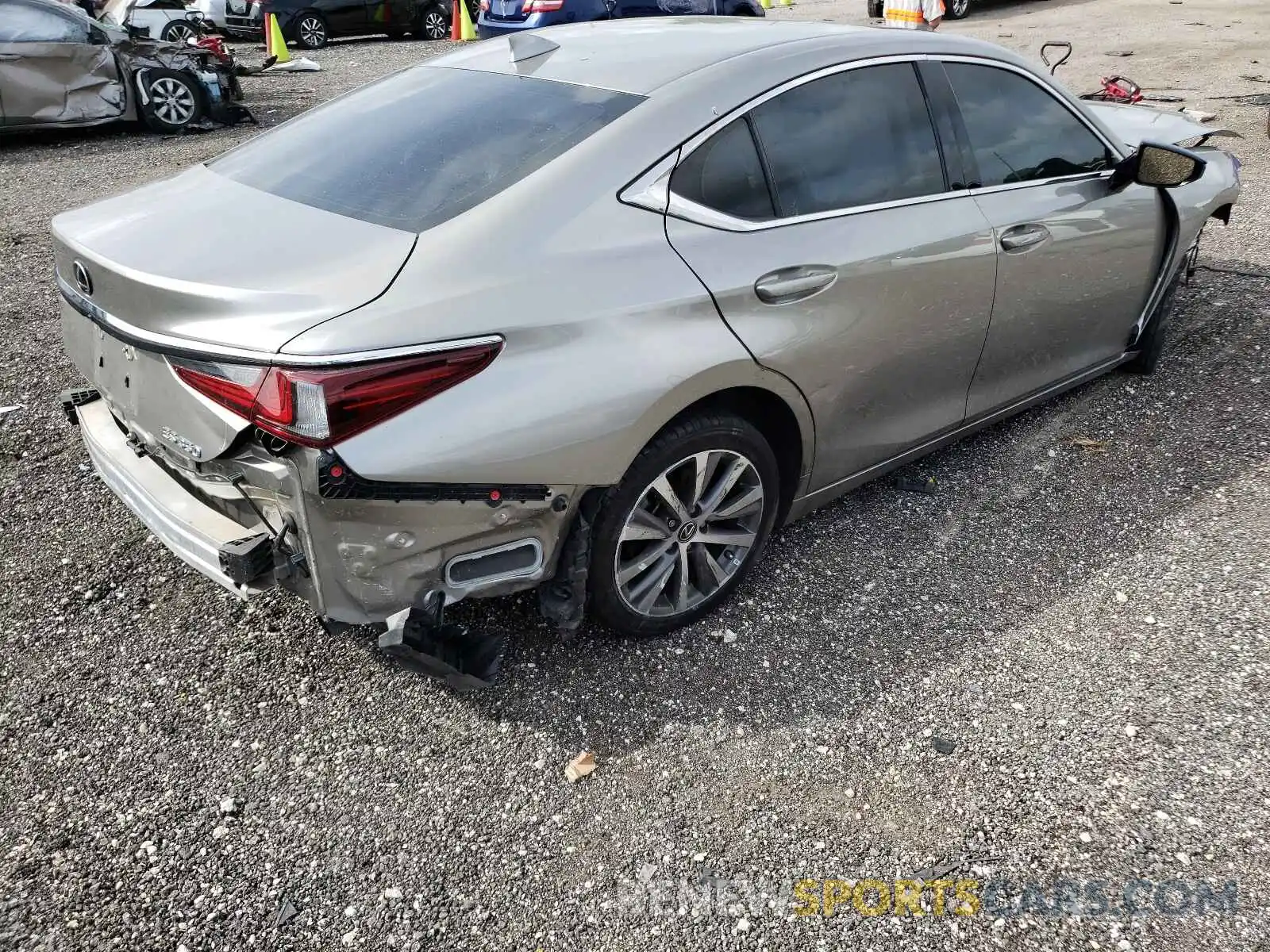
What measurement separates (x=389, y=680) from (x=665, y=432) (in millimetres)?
1157

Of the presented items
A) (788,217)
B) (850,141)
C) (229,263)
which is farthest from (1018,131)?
(229,263)

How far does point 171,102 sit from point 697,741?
429 inches

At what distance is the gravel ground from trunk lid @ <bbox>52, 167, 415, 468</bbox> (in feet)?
2.79

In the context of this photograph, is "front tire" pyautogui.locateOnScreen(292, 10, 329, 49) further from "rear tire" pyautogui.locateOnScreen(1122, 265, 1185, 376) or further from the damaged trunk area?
"rear tire" pyautogui.locateOnScreen(1122, 265, 1185, 376)

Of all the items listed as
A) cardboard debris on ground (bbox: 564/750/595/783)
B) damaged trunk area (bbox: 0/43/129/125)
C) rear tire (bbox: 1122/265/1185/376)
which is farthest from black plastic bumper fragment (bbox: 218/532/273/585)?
damaged trunk area (bbox: 0/43/129/125)

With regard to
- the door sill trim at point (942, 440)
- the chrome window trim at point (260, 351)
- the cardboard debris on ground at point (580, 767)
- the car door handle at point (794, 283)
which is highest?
the chrome window trim at point (260, 351)

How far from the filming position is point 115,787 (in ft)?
8.63

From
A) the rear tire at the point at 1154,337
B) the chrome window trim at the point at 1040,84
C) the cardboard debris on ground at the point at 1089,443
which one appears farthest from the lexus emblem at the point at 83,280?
the rear tire at the point at 1154,337

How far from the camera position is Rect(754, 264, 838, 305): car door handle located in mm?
2854

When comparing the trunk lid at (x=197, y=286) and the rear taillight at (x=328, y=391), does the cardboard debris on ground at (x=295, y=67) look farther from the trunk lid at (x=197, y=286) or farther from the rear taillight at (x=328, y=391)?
the rear taillight at (x=328, y=391)

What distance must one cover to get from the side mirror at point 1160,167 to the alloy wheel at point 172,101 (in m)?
10.3

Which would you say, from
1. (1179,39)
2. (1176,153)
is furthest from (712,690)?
(1179,39)

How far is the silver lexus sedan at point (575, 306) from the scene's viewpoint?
232 cm

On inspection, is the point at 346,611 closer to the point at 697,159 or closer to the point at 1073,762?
the point at 697,159
